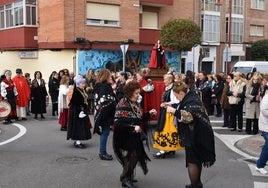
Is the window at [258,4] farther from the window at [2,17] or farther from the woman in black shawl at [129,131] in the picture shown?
the woman in black shawl at [129,131]

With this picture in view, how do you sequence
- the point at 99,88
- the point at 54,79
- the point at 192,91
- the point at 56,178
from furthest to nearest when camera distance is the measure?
the point at 54,79, the point at 99,88, the point at 56,178, the point at 192,91

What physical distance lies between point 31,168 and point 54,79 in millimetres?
9034

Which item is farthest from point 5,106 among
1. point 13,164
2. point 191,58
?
point 191,58

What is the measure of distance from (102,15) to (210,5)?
45.0 ft

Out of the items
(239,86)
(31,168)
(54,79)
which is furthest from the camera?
(54,79)

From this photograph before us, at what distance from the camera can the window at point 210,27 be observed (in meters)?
36.1

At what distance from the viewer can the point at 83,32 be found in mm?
25406

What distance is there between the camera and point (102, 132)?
27.1ft

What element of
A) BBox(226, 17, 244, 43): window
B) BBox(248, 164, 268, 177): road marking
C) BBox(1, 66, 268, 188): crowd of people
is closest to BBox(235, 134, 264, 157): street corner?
BBox(1, 66, 268, 188): crowd of people

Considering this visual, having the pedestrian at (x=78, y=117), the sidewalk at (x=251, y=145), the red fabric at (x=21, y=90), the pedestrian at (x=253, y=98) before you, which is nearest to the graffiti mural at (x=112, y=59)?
the red fabric at (x=21, y=90)

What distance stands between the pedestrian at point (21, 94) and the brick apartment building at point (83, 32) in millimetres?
10266

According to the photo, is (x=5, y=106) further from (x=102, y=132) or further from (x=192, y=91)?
(x=192, y=91)

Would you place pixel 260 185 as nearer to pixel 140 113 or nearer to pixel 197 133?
pixel 197 133

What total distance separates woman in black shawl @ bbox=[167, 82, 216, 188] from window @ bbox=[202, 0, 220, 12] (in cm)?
3135
